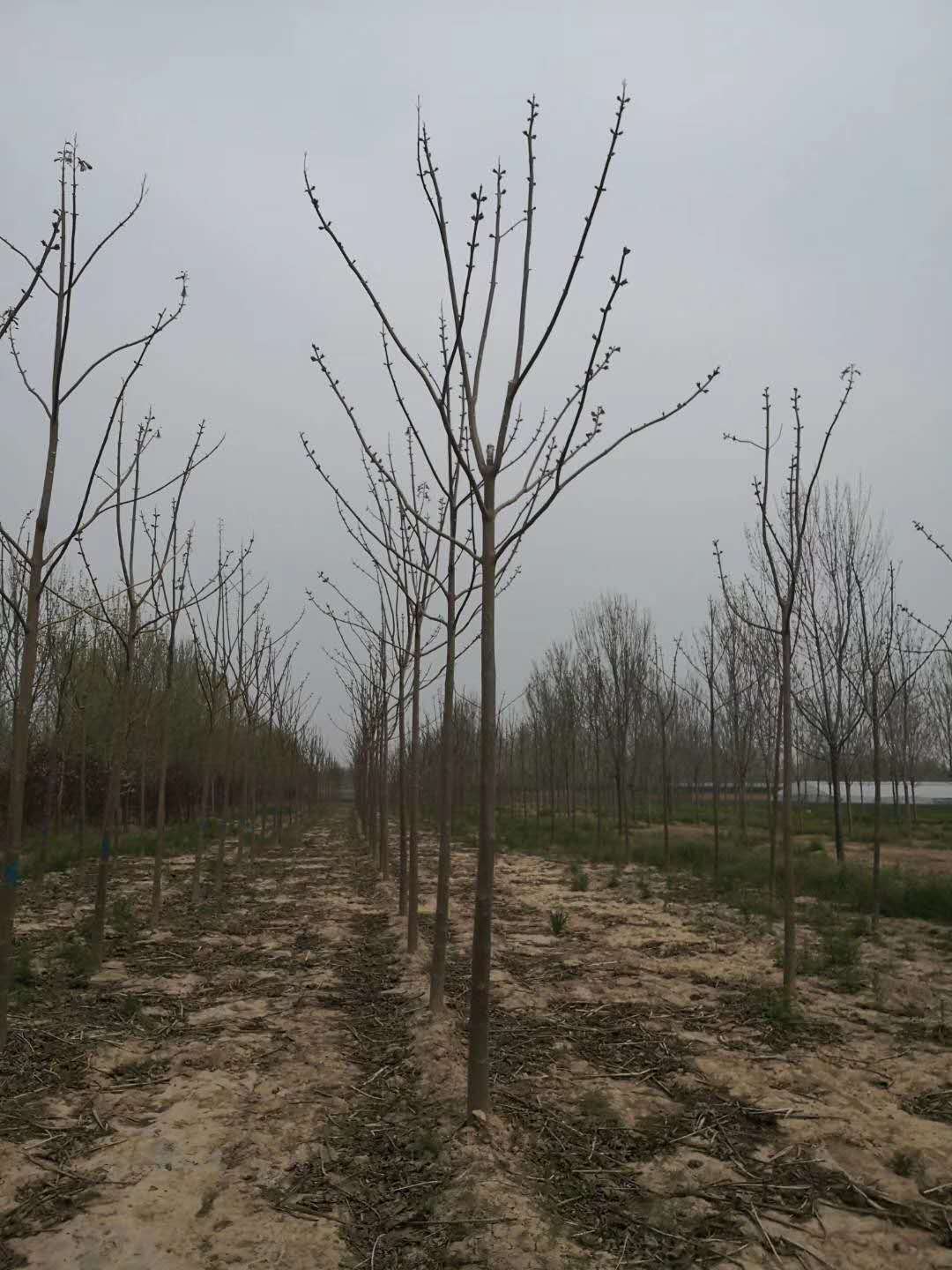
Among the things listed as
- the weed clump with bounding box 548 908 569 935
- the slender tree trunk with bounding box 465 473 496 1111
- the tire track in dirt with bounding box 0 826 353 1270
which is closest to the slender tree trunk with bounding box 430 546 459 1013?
the tire track in dirt with bounding box 0 826 353 1270

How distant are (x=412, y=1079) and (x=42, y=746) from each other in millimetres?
15985

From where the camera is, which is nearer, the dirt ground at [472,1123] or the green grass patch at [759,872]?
the dirt ground at [472,1123]

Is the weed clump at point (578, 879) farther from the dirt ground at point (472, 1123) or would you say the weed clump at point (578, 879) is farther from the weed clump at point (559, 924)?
the dirt ground at point (472, 1123)

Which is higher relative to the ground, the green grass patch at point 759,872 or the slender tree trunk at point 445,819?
the slender tree trunk at point 445,819

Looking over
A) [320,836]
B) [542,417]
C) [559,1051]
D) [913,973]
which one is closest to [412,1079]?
[559,1051]

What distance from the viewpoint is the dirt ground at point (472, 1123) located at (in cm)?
265

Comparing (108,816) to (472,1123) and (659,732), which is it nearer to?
(472,1123)

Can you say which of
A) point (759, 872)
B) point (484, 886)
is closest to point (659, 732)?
point (759, 872)

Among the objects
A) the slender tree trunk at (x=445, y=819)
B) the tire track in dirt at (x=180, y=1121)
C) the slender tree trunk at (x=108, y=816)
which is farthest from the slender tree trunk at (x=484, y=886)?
the slender tree trunk at (x=108, y=816)

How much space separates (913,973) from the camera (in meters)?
6.11

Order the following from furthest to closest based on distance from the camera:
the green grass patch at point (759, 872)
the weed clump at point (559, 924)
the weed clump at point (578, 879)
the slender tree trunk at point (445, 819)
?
the weed clump at point (578, 879) < the green grass patch at point (759, 872) < the weed clump at point (559, 924) < the slender tree trunk at point (445, 819)

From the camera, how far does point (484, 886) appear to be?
3490mm

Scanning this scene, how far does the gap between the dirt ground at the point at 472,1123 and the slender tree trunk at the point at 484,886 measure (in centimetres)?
19

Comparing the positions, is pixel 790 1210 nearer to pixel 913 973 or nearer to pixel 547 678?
pixel 913 973
